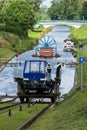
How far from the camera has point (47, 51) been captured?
342ft

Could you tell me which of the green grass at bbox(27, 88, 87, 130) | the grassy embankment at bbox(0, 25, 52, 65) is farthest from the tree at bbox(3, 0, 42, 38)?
the green grass at bbox(27, 88, 87, 130)

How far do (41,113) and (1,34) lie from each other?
89.3m

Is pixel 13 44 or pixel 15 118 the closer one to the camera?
pixel 15 118

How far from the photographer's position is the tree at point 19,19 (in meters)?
133

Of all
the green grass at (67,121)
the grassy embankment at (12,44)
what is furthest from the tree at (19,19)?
the green grass at (67,121)

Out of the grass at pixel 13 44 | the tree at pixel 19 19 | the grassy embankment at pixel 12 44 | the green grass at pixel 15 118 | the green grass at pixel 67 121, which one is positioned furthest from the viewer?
the tree at pixel 19 19

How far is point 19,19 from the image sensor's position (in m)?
137

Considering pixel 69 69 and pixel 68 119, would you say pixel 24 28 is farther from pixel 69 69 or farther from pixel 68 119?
pixel 68 119

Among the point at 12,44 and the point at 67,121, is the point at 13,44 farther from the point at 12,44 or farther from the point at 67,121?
the point at 67,121

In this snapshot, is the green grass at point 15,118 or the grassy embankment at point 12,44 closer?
the green grass at point 15,118

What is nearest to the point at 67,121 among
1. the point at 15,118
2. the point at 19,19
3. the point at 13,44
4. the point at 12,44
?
the point at 15,118

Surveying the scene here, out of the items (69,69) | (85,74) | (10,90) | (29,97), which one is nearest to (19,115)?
(29,97)

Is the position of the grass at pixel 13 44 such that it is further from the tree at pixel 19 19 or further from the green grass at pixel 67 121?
the green grass at pixel 67 121

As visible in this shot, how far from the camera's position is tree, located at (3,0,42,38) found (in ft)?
436
